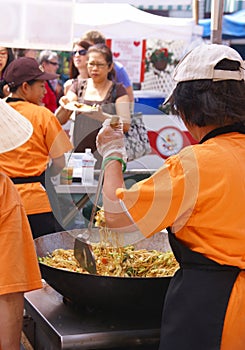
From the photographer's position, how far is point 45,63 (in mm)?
6734

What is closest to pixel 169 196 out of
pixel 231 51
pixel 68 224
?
pixel 231 51

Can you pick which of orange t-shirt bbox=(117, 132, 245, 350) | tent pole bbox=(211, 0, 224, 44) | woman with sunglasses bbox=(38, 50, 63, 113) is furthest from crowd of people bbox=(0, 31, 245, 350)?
woman with sunglasses bbox=(38, 50, 63, 113)

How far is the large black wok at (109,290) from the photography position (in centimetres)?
194

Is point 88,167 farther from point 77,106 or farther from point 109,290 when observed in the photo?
point 109,290

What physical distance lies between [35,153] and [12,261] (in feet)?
6.59

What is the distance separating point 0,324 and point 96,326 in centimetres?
34

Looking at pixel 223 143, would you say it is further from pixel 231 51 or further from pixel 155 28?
pixel 155 28

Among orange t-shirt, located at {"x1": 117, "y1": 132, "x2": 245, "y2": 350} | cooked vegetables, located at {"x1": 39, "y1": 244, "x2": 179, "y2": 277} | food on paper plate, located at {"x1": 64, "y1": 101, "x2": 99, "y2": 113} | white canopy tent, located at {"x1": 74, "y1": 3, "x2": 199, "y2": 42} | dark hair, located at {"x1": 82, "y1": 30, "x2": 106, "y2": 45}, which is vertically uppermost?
white canopy tent, located at {"x1": 74, "y1": 3, "x2": 199, "y2": 42}

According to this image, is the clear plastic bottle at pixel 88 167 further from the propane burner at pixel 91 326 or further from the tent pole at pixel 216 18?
the propane burner at pixel 91 326

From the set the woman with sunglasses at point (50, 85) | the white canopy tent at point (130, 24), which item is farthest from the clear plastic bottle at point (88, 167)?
the white canopy tent at point (130, 24)

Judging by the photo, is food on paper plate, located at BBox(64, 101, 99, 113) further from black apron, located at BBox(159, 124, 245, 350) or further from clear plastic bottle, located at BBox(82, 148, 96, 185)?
black apron, located at BBox(159, 124, 245, 350)

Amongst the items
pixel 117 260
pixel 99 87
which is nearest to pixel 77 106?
pixel 99 87

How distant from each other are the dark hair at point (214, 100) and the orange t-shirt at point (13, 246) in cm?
58

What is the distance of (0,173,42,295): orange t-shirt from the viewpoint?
5.88ft
